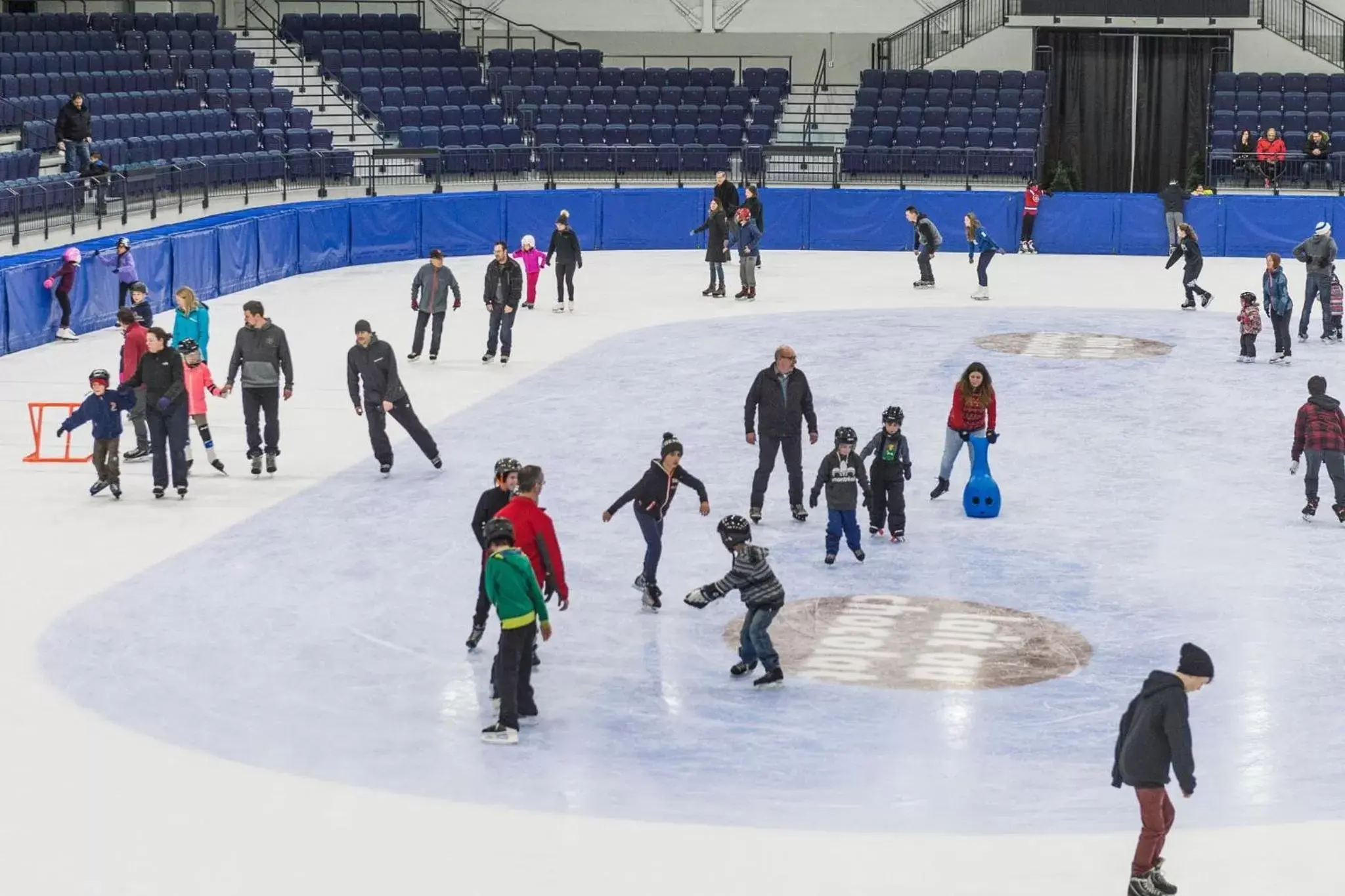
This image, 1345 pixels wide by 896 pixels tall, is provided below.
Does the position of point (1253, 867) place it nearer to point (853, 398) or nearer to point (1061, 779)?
point (1061, 779)

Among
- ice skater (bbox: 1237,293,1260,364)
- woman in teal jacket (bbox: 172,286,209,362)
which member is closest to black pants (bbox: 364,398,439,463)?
woman in teal jacket (bbox: 172,286,209,362)

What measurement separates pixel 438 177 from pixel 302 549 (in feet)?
83.0

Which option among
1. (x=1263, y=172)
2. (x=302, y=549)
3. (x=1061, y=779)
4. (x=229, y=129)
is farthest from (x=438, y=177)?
(x=1061, y=779)

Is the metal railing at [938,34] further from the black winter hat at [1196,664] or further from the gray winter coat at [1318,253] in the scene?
the black winter hat at [1196,664]

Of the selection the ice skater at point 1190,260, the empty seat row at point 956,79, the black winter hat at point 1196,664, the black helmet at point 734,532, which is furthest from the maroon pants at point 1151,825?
the empty seat row at point 956,79

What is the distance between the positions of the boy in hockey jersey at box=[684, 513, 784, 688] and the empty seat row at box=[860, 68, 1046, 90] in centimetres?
3381

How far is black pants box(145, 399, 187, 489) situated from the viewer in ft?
57.3

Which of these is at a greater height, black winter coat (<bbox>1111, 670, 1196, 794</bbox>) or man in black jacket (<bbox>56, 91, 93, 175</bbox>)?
man in black jacket (<bbox>56, 91, 93, 175</bbox>)

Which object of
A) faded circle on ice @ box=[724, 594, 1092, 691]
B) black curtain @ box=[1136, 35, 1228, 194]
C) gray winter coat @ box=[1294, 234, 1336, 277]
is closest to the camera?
faded circle on ice @ box=[724, 594, 1092, 691]

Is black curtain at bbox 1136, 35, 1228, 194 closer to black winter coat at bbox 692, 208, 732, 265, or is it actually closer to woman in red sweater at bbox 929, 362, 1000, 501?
black winter coat at bbox 692, 208, 732, 265

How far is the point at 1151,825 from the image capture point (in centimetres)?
909

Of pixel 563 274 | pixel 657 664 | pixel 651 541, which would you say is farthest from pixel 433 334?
pixel 657 664

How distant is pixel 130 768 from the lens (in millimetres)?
11031

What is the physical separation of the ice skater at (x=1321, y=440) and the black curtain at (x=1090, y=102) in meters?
29.3
